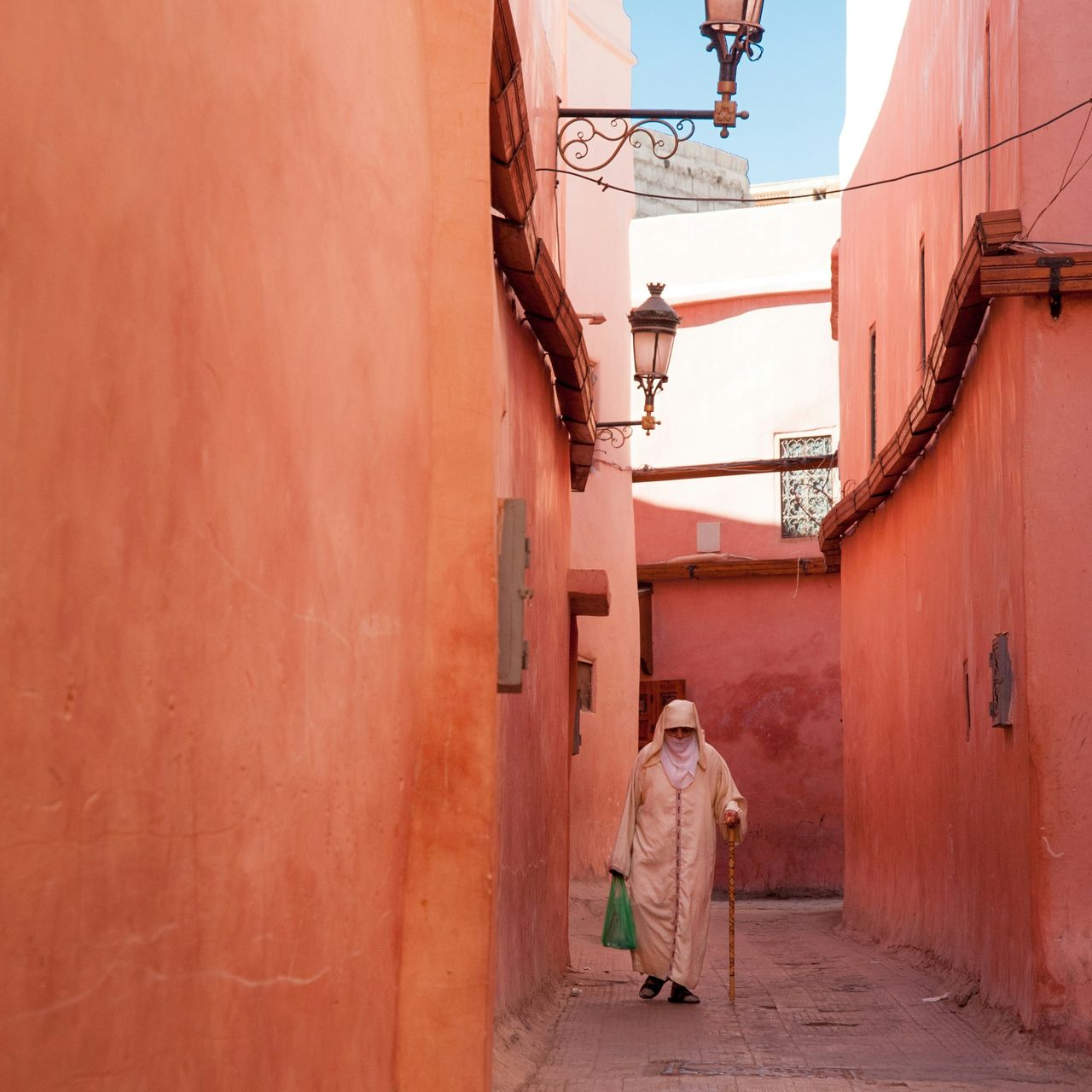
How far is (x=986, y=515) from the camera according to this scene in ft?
27.9

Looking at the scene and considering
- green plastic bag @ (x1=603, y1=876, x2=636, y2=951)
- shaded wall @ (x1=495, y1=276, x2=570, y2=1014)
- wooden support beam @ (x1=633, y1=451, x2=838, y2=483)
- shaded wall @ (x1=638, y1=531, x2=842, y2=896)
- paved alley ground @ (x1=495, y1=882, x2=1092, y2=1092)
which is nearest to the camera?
paved alley ground @ (x1=495, y1=882, x2=1092, y2=1092)

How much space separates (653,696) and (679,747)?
33.6 ft

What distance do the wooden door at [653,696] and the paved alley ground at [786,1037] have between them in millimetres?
8774

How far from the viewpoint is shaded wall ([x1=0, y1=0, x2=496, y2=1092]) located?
2119mm

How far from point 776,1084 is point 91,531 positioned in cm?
481

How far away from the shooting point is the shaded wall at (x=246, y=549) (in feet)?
6.95

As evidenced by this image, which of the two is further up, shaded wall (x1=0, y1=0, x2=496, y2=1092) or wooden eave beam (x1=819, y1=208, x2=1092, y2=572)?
wooden eave beam (x1=819, y1=208, x2=1092, y2=572)

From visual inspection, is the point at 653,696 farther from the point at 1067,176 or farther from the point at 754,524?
the point at 1067,176

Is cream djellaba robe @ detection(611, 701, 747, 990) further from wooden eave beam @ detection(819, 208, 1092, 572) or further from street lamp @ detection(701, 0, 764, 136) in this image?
street lamp @ detection(701, 0, 764, 136)

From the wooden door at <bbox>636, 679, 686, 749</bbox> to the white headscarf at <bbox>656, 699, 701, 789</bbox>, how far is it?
1006 cm

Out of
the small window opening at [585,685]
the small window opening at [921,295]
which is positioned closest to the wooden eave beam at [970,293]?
the small window opening at [921,295]

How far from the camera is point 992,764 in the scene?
838 cm

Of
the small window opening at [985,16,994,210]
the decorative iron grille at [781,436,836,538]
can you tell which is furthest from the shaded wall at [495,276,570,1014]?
the decorative iron grille at [781,436,836,538]

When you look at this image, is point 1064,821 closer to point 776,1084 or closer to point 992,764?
point 992,764
